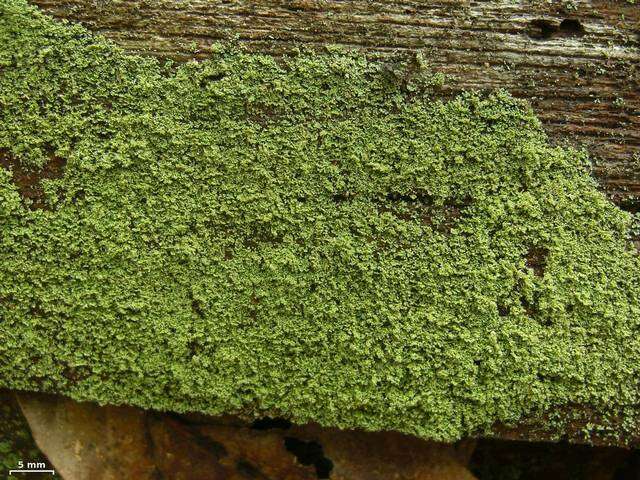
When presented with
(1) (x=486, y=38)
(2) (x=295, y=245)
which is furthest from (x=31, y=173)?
(1) (x=486, y=38)

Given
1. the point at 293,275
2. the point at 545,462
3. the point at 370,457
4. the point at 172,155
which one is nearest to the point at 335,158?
the point at 293,275

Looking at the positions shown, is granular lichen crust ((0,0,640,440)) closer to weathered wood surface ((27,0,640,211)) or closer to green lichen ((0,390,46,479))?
weathered wood surface ((27,0,640,211))

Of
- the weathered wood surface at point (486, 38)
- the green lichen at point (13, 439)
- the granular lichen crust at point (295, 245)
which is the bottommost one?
the green lichen at point (13, 439)

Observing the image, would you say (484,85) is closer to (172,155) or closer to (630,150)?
(630,150)

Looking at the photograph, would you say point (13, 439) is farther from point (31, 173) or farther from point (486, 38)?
point (486, 38)

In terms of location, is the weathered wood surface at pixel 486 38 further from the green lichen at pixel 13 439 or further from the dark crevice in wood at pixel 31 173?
the green lichen at pixel 13 439

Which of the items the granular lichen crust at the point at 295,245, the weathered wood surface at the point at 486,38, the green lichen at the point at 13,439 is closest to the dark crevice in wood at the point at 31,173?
the granular lichen crust at the point at 295,245

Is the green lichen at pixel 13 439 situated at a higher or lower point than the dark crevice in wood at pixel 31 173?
lower

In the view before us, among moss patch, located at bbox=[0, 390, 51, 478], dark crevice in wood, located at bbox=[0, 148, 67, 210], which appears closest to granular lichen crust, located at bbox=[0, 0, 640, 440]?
dark crevice in wood, located at bbox=[0, 148, 67, 210]
